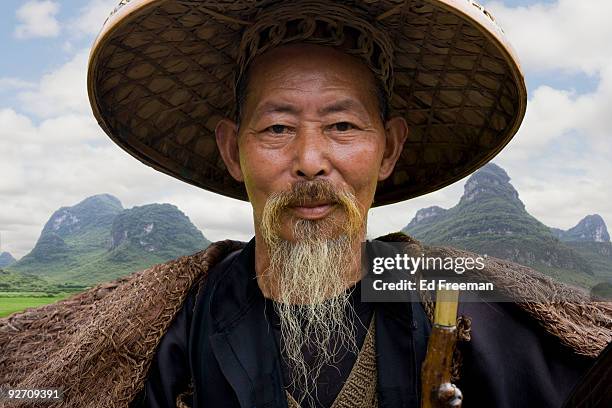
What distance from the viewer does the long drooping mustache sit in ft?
6.71

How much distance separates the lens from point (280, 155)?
2053mm

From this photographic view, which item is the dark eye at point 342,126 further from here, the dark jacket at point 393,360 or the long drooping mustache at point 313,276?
the dark jacket at point 393,360

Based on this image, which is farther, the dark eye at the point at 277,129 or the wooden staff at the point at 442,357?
the dark eye at the point at 277,129

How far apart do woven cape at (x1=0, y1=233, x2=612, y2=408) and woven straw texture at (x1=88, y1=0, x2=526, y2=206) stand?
52cm

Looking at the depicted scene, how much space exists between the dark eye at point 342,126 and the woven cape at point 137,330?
64 cm

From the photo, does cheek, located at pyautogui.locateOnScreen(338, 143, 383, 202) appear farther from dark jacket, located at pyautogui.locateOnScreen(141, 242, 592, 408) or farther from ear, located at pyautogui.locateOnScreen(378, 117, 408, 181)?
dark jacket, located at pyautogui.locateOnScreen(141, 242, 592, 408)

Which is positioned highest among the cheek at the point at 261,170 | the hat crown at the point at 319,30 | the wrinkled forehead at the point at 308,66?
the hat crown at the point at 319,30

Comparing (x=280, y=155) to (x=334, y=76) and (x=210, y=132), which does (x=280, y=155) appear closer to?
(x=334, y=76)

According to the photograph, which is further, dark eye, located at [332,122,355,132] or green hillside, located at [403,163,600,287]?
green hillside, located at [403,163,600,287]

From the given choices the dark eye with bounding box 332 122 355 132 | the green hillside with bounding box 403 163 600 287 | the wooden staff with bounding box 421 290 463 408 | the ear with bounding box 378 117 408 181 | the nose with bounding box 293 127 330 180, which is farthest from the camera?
the green hillside with bounding box 403 163 600 287

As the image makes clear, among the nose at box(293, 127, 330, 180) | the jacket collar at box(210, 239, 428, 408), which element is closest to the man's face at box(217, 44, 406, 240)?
the nose at box(293, 127, 330, 180)

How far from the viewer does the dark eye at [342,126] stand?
6.80ft

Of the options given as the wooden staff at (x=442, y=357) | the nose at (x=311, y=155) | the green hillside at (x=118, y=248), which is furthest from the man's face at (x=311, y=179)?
the green hillside at (x=118, y=248)

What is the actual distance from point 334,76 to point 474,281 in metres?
0.97
